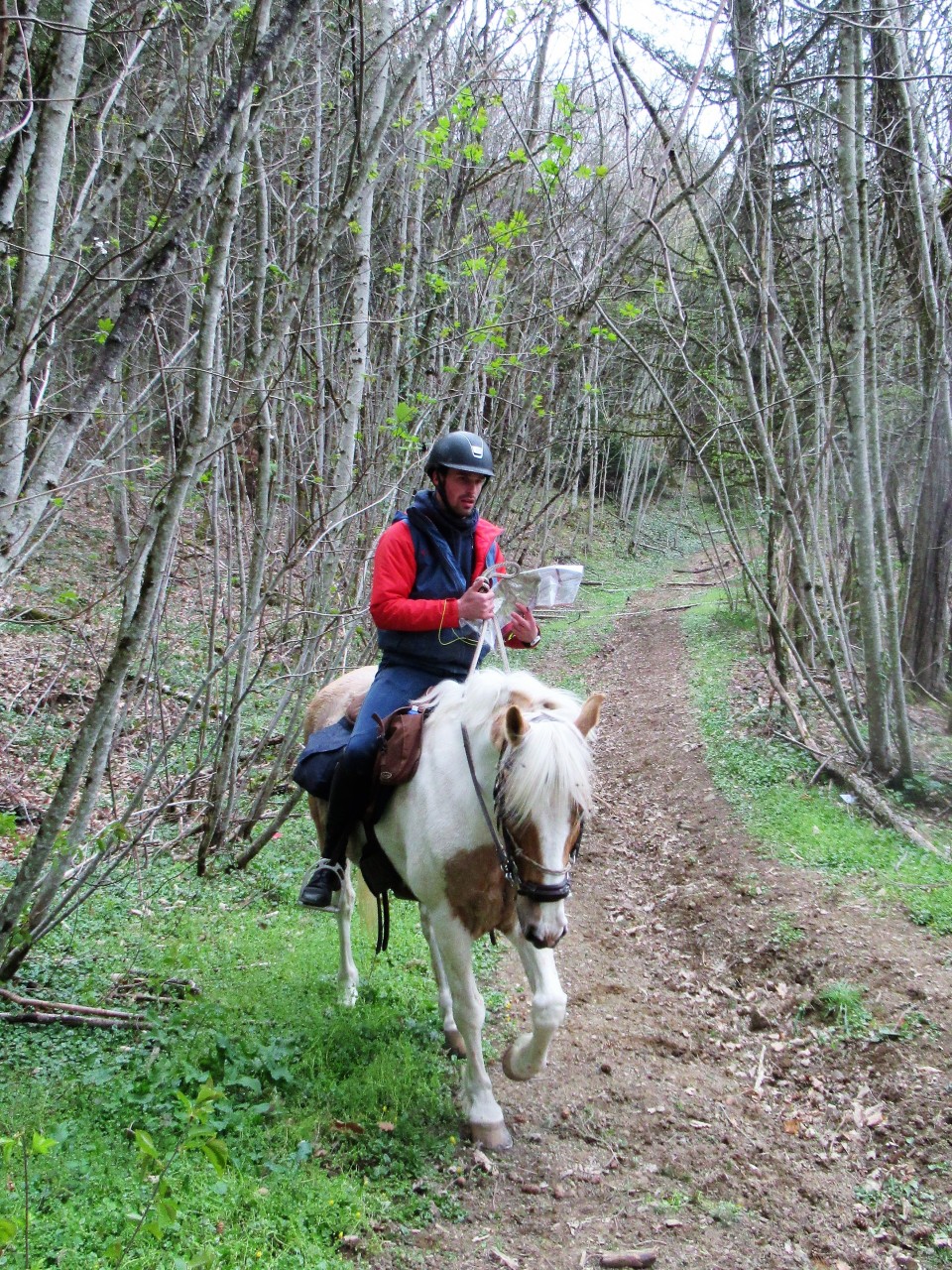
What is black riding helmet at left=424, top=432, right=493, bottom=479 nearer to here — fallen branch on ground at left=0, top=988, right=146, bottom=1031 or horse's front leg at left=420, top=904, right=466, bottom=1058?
horse's front leg at left=420, top=904, right=466, bottom=1058

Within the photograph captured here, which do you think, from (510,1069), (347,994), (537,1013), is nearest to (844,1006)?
(510,1069)

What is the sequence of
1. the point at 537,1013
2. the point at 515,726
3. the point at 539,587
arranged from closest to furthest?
1. the point at 515,726
2. the point at 537,1013
3. the point at 539,587

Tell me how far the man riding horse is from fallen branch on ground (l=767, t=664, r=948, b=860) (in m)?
4.25

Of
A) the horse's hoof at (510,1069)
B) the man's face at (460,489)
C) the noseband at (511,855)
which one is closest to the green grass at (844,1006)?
the horse's hoof at (510,1069)

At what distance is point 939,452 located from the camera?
28.7 ft

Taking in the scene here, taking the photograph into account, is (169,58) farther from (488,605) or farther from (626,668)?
(626,668)

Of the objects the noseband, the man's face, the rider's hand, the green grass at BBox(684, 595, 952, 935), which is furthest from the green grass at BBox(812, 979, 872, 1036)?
the man's face

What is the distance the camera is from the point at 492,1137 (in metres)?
3.67

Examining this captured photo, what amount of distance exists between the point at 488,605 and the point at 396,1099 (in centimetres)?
229

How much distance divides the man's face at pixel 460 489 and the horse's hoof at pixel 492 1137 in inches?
113

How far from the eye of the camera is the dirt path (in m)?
3.24

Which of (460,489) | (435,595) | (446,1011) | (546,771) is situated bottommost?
(446,1011)

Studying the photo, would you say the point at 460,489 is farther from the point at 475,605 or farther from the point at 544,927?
the point at 544,927

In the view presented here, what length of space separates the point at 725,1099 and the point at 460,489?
3291 millimetres
